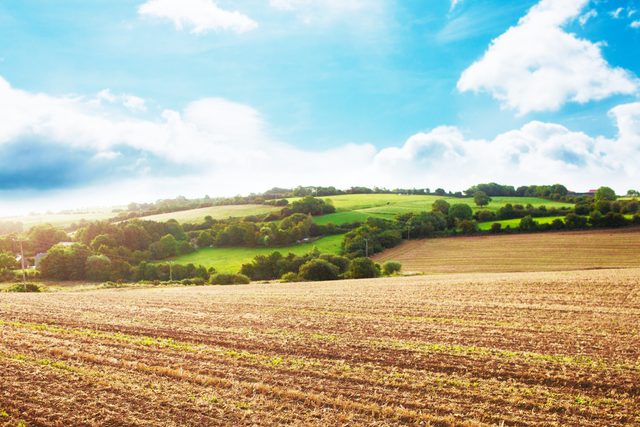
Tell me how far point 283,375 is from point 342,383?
6.13 ft

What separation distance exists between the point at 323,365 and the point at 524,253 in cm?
5899

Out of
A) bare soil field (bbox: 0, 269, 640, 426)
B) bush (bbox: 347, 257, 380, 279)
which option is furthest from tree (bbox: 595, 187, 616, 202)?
bare soil field (bbox: 0, 269, 640, 426)

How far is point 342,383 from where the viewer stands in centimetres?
970

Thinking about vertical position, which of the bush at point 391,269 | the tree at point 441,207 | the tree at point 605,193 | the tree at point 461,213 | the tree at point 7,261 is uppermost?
the tree at point 605,193

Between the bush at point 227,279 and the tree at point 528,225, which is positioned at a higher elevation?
the tree at point 528,225

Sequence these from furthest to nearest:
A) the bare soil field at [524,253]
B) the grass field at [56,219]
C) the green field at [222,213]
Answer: the grass field at [56,219], the green field at [222,213], the bare soil field at [524,253]

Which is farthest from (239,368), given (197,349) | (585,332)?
(585,332)

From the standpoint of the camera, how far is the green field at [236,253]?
7098 cm

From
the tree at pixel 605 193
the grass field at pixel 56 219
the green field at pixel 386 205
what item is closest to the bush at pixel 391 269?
the green field at pixel 386 205

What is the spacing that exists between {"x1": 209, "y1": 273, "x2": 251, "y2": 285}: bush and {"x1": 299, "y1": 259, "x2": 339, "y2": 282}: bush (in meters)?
8.93

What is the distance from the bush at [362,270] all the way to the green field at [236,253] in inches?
943

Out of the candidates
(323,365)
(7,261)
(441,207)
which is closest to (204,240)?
(7,261)

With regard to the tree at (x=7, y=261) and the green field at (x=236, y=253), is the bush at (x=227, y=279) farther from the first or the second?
the tree at (x=7, y=261)

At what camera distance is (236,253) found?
7925 centimetres
